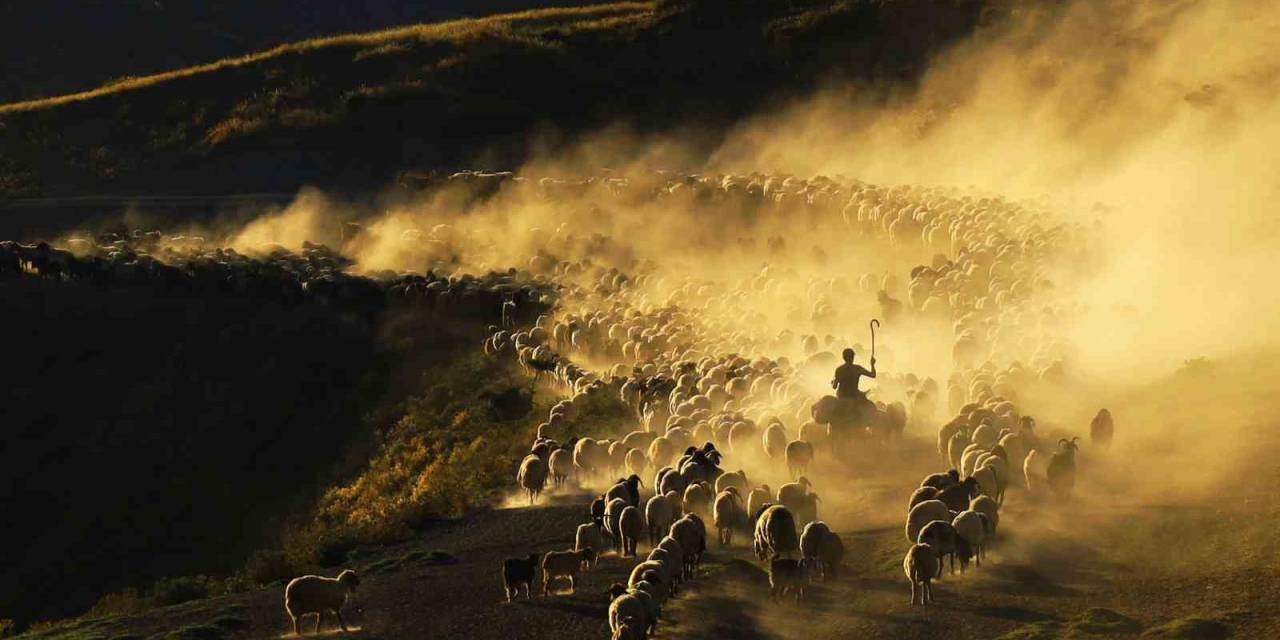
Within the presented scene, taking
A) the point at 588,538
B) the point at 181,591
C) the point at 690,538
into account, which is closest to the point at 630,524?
the point at 588,538

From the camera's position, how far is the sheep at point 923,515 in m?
22.2

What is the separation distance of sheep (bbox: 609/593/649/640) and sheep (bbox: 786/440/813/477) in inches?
339

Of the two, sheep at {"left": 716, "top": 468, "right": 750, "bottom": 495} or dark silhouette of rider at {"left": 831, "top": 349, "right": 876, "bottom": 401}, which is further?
dark silhouette of rider at {"left": 831, "top": 349, "right": 876, "bottom": 401}

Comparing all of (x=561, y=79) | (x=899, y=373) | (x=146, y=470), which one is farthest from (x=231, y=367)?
(x=561, y=79)

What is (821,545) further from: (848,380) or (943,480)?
(848,380)

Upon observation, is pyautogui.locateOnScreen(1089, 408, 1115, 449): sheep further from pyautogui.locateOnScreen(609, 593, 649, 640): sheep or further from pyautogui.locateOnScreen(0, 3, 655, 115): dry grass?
pyautogui.locateOnScreen(0, 3, 655, 115): dry grass

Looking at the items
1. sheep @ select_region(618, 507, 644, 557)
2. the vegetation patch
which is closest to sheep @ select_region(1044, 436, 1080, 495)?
the vegetation patch

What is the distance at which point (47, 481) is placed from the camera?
45.7 meters

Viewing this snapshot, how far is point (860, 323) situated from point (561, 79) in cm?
4960

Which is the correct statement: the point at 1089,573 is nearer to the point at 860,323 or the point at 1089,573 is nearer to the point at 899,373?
the point at 899,373

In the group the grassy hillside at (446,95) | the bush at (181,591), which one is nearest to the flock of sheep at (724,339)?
the bush at (181,591)

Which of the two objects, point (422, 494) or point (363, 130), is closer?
point (422, 494)

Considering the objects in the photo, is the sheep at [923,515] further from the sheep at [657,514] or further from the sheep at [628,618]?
the sheep at [657,514]

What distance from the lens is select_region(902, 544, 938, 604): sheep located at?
821 inches
